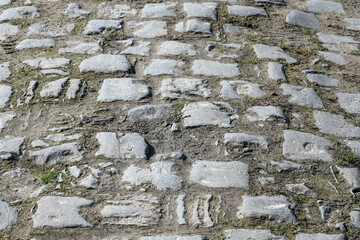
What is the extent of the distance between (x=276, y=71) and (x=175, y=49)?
83 cm

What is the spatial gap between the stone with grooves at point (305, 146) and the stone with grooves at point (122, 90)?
1.03 m

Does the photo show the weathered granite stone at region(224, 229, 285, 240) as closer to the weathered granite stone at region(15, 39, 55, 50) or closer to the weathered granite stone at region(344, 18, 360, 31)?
the weathered granite stone at region(15, 39, 55, 50)

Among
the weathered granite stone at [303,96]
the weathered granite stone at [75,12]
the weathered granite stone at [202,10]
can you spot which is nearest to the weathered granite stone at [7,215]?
the weathered granite stone at [303,96]

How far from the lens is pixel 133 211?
104 inches

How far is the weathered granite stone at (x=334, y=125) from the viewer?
3.32m

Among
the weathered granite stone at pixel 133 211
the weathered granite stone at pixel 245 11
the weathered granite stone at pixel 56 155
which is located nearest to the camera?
the weathered granite stone at pixel 133 211

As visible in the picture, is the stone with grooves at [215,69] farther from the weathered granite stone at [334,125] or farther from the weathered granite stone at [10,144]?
the weathered granite stone at [10,144]

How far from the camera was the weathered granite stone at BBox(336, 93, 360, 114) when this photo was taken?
3604 mm

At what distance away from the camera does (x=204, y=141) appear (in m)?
3.16

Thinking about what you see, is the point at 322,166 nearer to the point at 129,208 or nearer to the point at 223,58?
the point at 129,208

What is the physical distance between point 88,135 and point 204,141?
0.72 m

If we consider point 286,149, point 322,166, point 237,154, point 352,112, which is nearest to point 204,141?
point 237,154

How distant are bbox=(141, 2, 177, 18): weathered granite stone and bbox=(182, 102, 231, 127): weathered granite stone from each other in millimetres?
1529

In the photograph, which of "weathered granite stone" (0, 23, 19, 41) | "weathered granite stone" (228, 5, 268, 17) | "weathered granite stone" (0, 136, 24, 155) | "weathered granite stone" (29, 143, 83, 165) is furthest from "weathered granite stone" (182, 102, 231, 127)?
"weathered granite stone" (0, 23, 19, 41)
